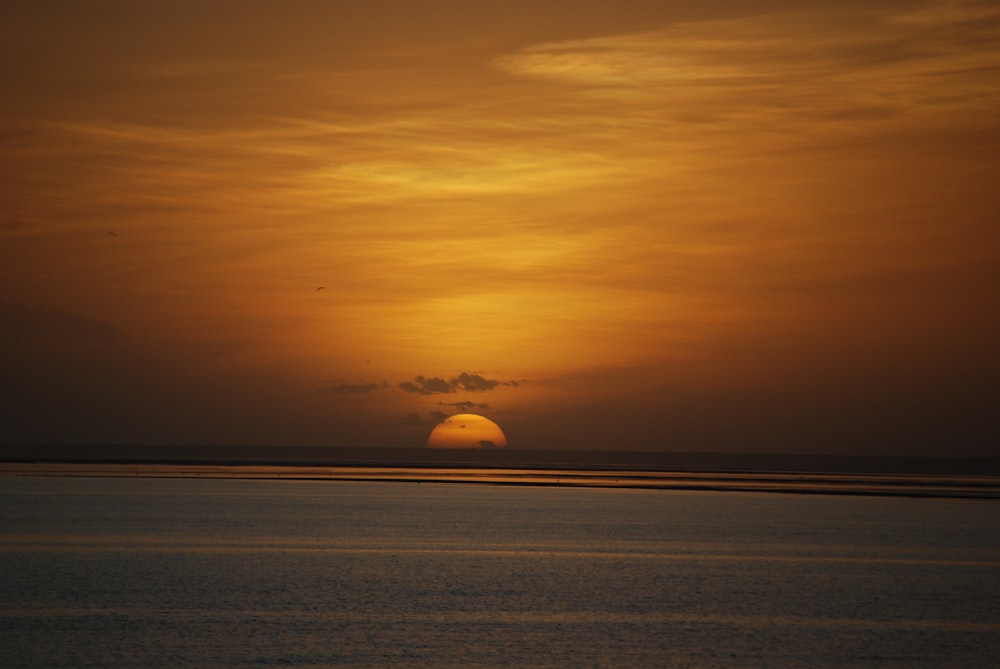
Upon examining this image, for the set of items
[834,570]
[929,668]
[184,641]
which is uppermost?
[834,570]

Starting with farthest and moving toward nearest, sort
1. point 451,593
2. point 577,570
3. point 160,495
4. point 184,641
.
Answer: point 160,495 → point 577,570 → point 451,593 → point 184,641

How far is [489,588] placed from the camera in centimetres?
4694

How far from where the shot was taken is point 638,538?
232 feet

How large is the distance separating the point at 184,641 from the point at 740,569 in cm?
2951

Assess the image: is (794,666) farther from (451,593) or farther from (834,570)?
(834,570)

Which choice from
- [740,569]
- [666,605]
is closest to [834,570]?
[740,569]

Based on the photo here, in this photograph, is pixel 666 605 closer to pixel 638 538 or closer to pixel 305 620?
pixel 305 620

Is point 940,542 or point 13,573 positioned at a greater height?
point 940,542

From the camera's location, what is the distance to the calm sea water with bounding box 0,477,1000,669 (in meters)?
33.5

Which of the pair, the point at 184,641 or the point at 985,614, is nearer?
the point at 184,641

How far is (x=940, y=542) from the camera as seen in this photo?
68750 millimetres

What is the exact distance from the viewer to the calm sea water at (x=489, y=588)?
110 ft

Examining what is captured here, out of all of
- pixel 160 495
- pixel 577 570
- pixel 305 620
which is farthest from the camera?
pixel 160 495

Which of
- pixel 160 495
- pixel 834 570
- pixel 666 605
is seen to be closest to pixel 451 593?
pixel 666 605
